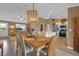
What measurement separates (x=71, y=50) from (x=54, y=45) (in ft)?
1.08

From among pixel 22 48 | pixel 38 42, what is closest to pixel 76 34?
pixel 38 42

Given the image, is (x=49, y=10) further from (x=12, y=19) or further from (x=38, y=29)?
(x=12, y=19)

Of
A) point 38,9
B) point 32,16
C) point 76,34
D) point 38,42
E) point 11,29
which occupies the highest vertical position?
point 38,9

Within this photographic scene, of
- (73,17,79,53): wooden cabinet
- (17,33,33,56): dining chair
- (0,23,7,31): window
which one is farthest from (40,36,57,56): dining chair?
(0,23,7,31): window

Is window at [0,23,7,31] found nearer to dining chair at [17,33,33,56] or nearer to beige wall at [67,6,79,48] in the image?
dining chair at [17,33,33,56]

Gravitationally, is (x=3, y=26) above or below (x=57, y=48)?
above

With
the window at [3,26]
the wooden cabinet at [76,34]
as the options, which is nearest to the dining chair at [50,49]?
the wooden cabinet at [76,34]

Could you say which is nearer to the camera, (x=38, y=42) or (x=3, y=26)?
(x=3, y=26)

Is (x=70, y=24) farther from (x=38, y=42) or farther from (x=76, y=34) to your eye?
(x=38, y=42)

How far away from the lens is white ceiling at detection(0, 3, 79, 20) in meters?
2.89

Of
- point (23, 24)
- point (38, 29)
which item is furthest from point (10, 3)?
point (38, 29)

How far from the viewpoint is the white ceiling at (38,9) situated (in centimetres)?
289

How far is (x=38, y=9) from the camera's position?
294 centimetres

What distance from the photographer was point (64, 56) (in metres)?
2.90
